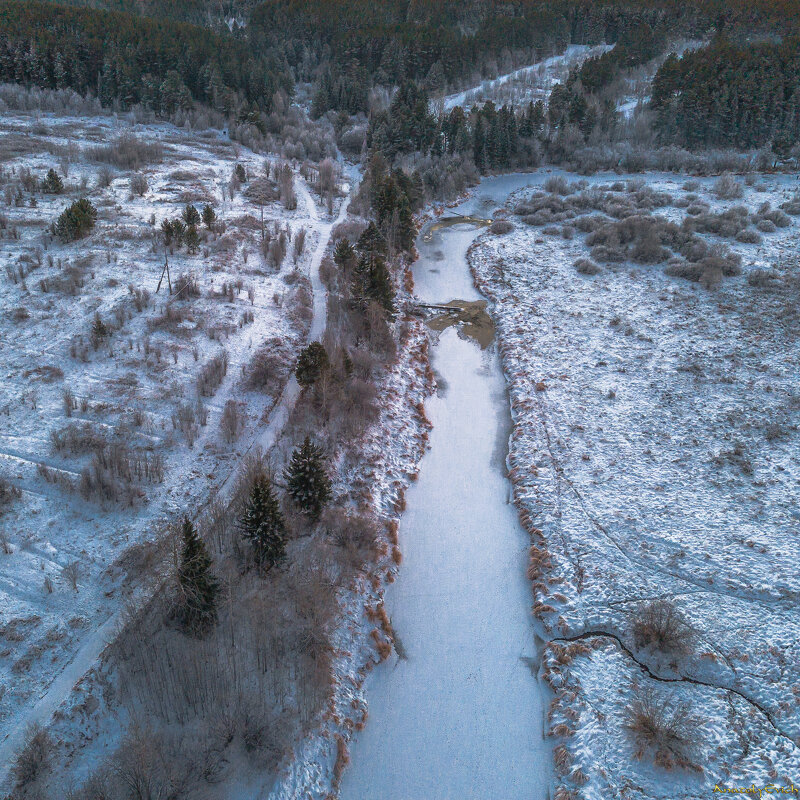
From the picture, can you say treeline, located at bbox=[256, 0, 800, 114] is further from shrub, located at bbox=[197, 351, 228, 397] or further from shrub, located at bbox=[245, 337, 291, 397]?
shrub, located at bbox=[197, 351, 228, 397]

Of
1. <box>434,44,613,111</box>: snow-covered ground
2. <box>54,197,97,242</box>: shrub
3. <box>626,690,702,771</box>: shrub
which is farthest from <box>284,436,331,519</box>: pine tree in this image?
<box>434,44,613,111</box>: snow-covered ground

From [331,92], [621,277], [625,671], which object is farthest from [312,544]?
[331,92]

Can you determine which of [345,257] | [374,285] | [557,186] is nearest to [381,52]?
[557,186]

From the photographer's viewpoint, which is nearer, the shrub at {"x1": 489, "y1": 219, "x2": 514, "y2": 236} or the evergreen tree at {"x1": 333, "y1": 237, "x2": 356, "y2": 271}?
the evergreen tree at {"x1": 333, "y1": 237, "x2": 356, "y2": 271}

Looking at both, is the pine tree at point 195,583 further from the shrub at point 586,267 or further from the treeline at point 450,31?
the treeline at point 450,31

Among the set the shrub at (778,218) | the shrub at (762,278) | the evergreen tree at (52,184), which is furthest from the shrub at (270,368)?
the shrub at (778,218)

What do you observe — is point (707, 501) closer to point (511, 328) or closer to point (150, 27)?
point (511, 328)

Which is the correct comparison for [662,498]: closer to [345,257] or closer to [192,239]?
[345,257]
